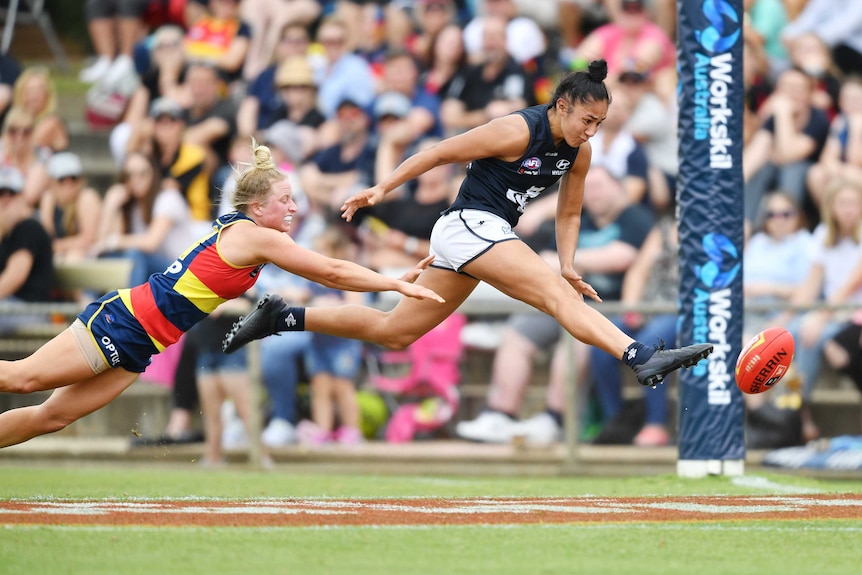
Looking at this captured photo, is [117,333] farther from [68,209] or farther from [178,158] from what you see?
[68,209]

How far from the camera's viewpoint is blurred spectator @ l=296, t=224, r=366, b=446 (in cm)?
1174

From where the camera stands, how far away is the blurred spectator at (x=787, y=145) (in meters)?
12.2

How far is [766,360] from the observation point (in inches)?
322

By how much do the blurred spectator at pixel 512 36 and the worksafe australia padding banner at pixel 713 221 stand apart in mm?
4550

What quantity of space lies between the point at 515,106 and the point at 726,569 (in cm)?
858

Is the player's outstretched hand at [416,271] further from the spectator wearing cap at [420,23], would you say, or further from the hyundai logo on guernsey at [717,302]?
the spectator wearing cap at [420,23]

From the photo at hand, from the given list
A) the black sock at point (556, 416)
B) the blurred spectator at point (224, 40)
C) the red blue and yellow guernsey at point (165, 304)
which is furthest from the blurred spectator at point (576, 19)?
the red blue and yellow guernsey at point (165, 304)

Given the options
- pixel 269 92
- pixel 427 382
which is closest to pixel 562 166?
pixel 427 382

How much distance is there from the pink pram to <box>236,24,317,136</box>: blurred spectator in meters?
4.08

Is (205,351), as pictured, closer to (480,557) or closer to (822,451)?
(822,451)

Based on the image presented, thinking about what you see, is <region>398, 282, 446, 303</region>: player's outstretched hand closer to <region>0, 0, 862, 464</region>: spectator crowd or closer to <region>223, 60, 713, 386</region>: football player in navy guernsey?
<region>223, 60, 713, 386</region>: football player in navy guernsey

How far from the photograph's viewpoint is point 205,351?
12.1 metres

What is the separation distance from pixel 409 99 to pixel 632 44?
231 cm

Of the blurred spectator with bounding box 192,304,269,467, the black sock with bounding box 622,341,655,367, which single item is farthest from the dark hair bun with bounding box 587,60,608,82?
the blurred spectator with bounding box 192,304,269,467
